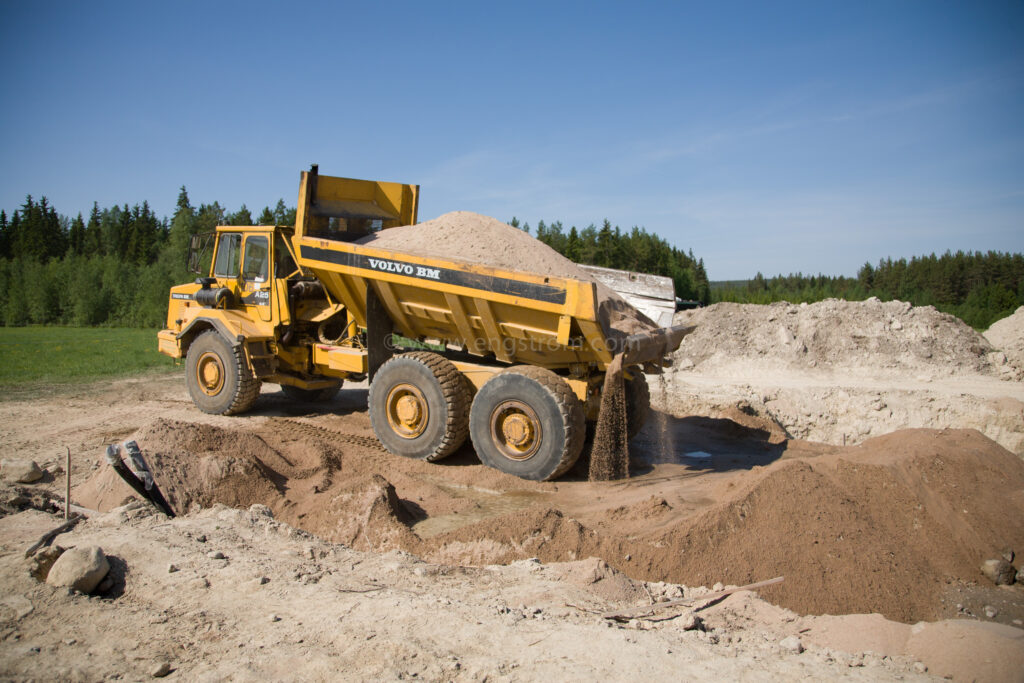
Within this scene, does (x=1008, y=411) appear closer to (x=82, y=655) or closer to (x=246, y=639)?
(x=246, y=639)

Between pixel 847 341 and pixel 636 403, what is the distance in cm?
878

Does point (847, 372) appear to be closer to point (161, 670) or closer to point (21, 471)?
point (161, 670)

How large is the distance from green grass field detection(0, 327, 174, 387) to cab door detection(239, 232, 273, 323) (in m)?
5.88

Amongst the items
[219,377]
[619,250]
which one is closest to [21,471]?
[219,377]

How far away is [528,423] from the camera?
21.1 ft

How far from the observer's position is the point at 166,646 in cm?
311

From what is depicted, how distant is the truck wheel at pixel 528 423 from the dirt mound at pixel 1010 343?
1138 centimetres

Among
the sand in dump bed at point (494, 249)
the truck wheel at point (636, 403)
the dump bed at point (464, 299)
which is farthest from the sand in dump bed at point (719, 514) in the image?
the sand in dump bed at point (494, 249)

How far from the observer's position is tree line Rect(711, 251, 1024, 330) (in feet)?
85.0

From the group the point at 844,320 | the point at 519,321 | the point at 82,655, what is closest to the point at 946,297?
the point at 844,320

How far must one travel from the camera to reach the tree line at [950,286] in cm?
2592

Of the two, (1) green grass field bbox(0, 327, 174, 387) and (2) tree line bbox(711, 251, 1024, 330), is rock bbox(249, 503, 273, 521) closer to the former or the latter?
(1) green grass field bbox(0, 327, 174, 387)

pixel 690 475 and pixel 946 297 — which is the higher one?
pixel 946 297

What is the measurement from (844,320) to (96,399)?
15.1 meters
